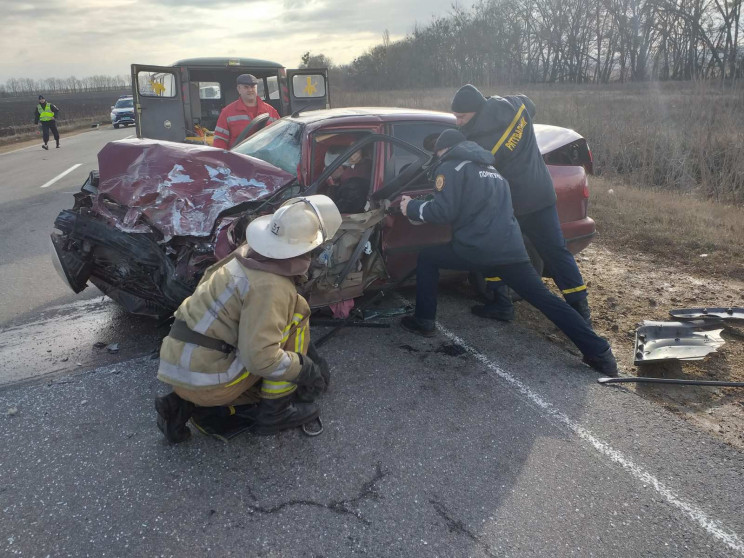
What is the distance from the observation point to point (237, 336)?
248 centimetres

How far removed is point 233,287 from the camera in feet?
7.84

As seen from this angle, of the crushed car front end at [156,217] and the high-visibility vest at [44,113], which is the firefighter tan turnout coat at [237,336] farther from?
the high-visibility vest at [44,113]

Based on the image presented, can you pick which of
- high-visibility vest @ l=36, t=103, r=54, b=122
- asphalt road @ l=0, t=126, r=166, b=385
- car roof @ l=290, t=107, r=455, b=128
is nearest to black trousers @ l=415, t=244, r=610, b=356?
car roof @ l=290, t=107, r=455, b=128

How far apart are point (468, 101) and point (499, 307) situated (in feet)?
5.33

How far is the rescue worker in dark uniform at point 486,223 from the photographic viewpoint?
3514 mm

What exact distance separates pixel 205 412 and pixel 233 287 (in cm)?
82

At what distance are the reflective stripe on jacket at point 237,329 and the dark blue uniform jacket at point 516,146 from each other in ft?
7.01

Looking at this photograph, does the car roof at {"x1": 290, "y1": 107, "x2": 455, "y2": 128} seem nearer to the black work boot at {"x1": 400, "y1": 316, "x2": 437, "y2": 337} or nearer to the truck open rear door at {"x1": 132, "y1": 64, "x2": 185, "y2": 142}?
the black work boot at {"x1": 400, "y1": 316, "x2": 437, "y2": 337}

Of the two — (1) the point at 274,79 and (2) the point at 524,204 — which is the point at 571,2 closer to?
(1) the point at 274,79

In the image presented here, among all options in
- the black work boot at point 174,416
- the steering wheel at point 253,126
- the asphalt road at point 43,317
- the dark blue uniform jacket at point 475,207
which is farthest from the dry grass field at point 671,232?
the asphalt road at point 43,317

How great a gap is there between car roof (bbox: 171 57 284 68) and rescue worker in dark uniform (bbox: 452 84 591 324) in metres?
6.87

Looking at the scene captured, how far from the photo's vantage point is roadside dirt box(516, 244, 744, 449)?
3.16 meters

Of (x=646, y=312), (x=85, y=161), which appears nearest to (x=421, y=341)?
(x=646, y=312)

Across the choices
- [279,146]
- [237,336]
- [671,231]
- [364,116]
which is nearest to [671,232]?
[671,231]
